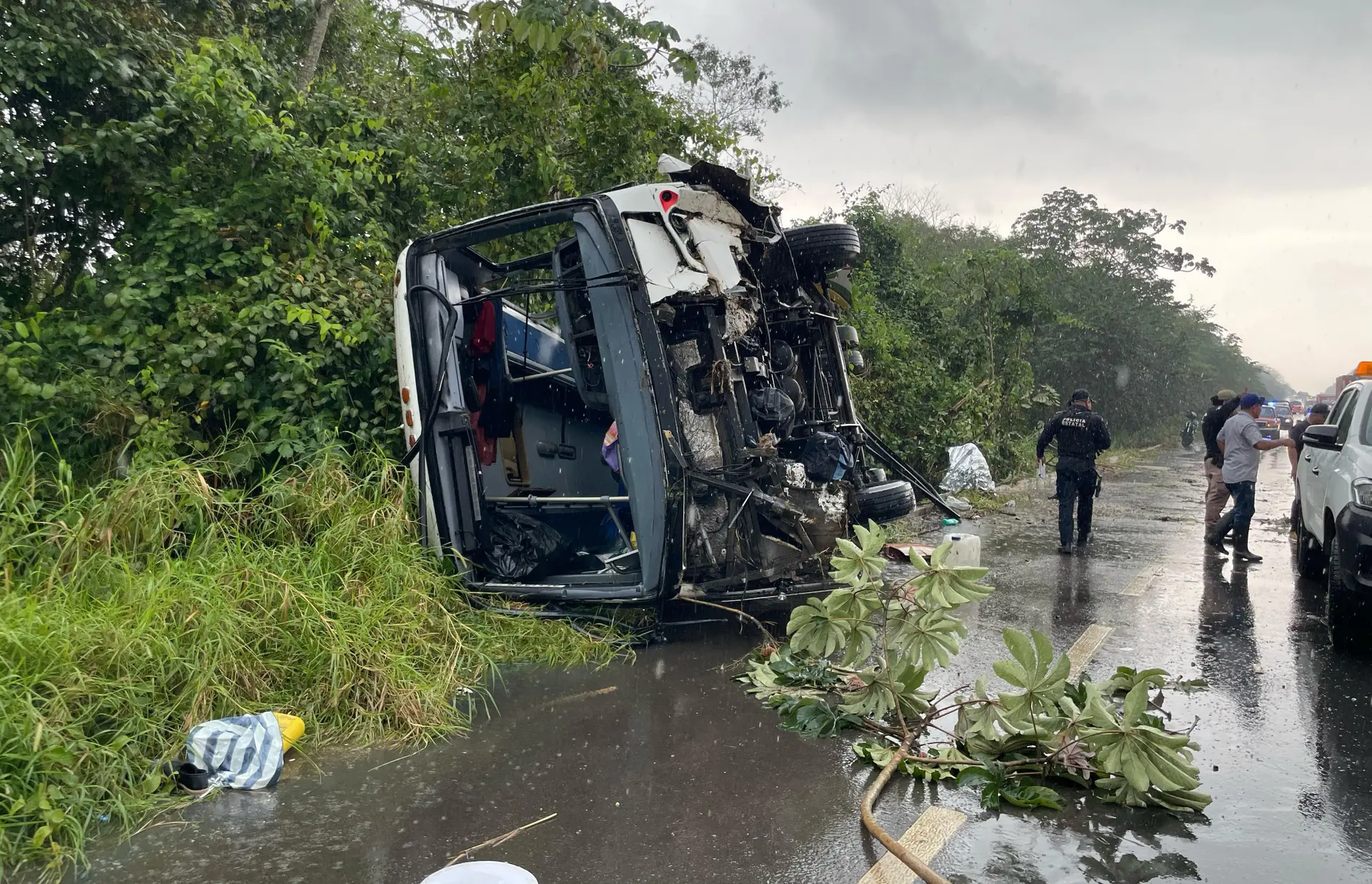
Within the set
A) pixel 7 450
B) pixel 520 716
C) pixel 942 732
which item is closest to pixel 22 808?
pixel 520 716

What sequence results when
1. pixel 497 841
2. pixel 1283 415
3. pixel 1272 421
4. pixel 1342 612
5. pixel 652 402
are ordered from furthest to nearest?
pixel 1283 415 < pixel 1272 421 < pixel 1342 612 < pixel 652 402 < pixel 497 841

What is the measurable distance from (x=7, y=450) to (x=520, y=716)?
311 centimetres

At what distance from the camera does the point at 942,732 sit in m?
3.98

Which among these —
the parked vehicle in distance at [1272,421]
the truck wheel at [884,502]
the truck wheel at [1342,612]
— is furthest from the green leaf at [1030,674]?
the parked vehicle in distance at [1272,421]

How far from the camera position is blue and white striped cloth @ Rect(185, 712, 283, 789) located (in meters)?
3.49

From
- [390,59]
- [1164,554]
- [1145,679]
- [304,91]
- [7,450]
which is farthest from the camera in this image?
[390,59]

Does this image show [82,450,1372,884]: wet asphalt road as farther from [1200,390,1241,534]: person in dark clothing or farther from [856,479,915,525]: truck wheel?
[1200,390,1241,534]: person in dark clothing

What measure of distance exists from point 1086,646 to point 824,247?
318 cm

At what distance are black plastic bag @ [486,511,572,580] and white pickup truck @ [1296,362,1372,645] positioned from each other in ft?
15.3

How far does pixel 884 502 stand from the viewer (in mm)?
5668

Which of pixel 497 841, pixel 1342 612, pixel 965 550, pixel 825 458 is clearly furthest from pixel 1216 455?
pixel 497 841

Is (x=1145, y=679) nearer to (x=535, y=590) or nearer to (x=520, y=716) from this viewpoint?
(x=520, y=716)

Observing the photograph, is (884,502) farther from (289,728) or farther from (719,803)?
(289,728)

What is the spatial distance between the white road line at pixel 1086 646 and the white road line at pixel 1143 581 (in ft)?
4.03
